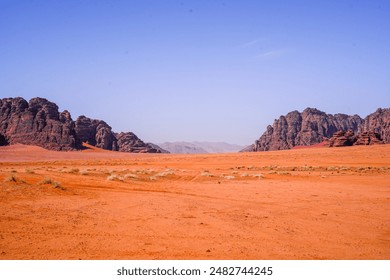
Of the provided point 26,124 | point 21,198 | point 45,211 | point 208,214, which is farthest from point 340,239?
point 26,124

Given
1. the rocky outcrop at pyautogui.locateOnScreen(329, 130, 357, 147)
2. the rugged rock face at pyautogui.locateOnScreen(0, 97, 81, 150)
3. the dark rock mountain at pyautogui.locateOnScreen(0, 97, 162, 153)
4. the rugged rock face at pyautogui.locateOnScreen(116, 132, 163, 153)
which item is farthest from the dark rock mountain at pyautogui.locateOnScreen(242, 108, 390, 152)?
the rugged rock face at pyautogui.locateOnScreen(0, 97, 81, 150)

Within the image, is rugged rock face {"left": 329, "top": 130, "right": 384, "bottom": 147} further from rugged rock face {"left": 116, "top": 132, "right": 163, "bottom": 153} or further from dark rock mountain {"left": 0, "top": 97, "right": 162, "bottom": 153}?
dark rock mountain {"left": 0, "top": 97, "right": 162, "bottom": 153}

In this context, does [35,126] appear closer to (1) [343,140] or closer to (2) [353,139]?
(1) [343,140]

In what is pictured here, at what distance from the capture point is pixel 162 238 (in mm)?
7711

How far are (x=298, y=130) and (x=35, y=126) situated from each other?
10346cm

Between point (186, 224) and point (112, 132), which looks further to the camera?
point (112, 132)

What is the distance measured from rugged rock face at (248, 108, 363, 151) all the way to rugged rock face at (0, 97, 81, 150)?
80014mm

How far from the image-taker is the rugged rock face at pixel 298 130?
137 m

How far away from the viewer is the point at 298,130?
143m

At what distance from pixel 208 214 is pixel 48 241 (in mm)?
5029

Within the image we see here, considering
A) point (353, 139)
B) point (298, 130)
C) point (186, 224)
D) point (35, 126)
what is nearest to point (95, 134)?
point (35, 126)

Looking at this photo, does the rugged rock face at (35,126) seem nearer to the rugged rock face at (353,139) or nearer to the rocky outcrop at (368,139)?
the rugged rock face at (353,139)

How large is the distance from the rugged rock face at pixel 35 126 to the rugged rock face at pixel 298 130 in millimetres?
80014

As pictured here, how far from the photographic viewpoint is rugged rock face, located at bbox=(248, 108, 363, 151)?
136750 millimetres
